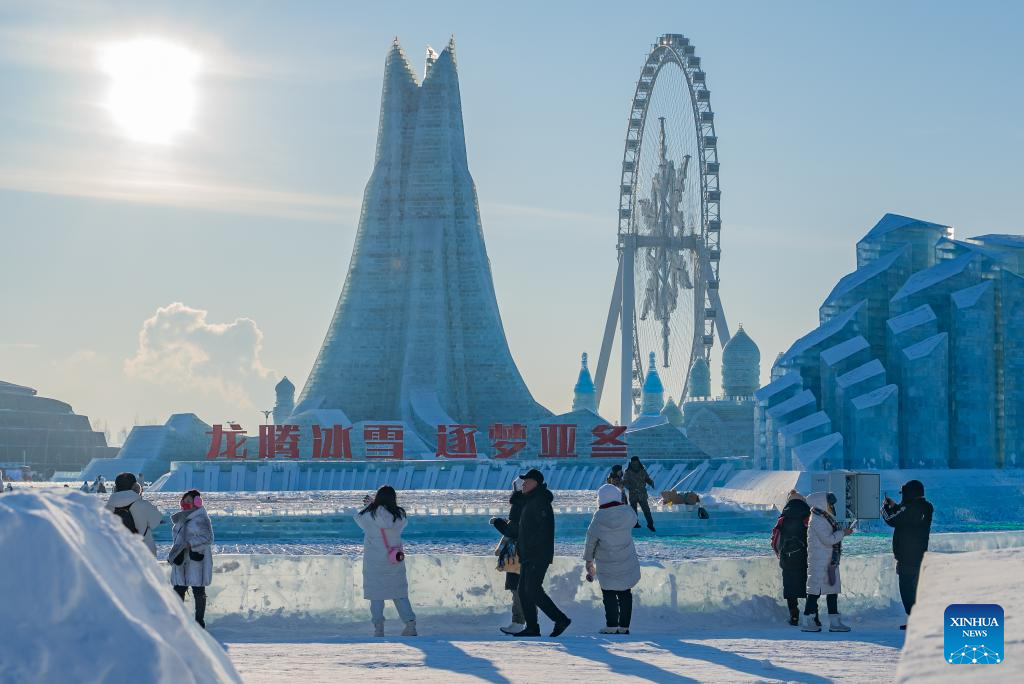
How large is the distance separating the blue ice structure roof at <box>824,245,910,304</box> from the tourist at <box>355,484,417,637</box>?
37.9 m

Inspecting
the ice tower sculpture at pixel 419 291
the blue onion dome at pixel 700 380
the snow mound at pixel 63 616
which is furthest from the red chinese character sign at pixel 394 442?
the snow mound at pixel 63 616

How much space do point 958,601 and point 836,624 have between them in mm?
4407

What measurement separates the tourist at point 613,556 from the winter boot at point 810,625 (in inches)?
70.2

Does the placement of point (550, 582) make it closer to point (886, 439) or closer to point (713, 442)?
point (886, 439)

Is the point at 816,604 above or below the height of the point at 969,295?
below

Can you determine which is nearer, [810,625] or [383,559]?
[383,559]

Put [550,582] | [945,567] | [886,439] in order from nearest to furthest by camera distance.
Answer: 1. [945,567]
2. [550,582]
3. [886,439]

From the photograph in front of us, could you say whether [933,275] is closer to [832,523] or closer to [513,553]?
[832,523]

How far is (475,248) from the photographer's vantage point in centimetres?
7931

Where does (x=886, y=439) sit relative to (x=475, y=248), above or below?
below

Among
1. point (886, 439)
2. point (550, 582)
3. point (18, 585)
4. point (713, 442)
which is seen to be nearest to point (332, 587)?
point (550, 582)

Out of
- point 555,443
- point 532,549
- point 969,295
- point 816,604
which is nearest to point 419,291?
point 555,443

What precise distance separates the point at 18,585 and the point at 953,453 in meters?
45.3

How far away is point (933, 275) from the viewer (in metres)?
46.8
